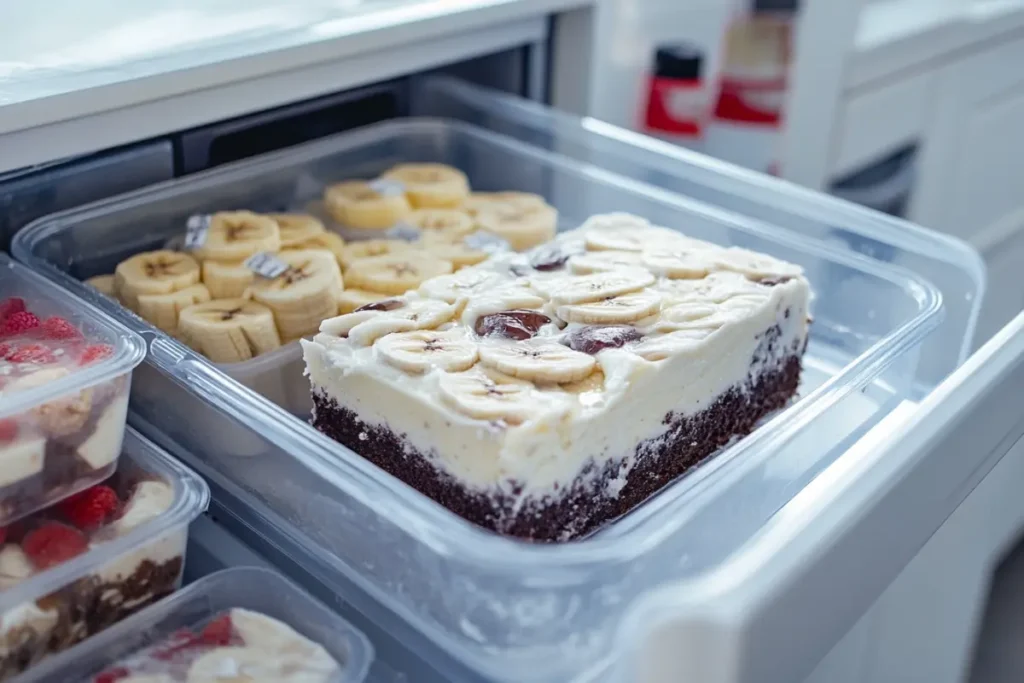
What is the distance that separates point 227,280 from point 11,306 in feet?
0.69

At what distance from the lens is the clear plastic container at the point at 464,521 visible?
0.65m

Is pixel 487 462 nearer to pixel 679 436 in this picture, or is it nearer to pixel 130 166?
pixel 679 436

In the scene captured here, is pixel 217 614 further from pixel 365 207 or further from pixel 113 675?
pixel 365 207

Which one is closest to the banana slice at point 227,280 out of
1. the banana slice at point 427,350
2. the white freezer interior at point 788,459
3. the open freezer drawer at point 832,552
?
the white freezer interior at point 788,459

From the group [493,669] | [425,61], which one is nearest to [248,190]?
[425,61]

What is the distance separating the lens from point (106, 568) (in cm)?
Answer: 71

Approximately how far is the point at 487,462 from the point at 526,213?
0.50 meters

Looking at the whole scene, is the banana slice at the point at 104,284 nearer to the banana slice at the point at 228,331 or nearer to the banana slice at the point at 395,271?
the banana slice at the point at 228,331

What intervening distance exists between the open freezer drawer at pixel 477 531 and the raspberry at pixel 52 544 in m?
0.12

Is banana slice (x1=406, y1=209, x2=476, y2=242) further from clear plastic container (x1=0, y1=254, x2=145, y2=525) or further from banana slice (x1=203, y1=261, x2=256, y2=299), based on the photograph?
clear plastic container (x1=0, y1=254, x2=145, y2=525)

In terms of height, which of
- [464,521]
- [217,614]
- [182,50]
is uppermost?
[182,50]

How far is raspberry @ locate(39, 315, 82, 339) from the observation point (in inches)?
31.8

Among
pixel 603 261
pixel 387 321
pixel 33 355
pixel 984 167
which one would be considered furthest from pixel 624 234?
pixel 984 167

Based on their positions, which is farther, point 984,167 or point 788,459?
point 984,167
